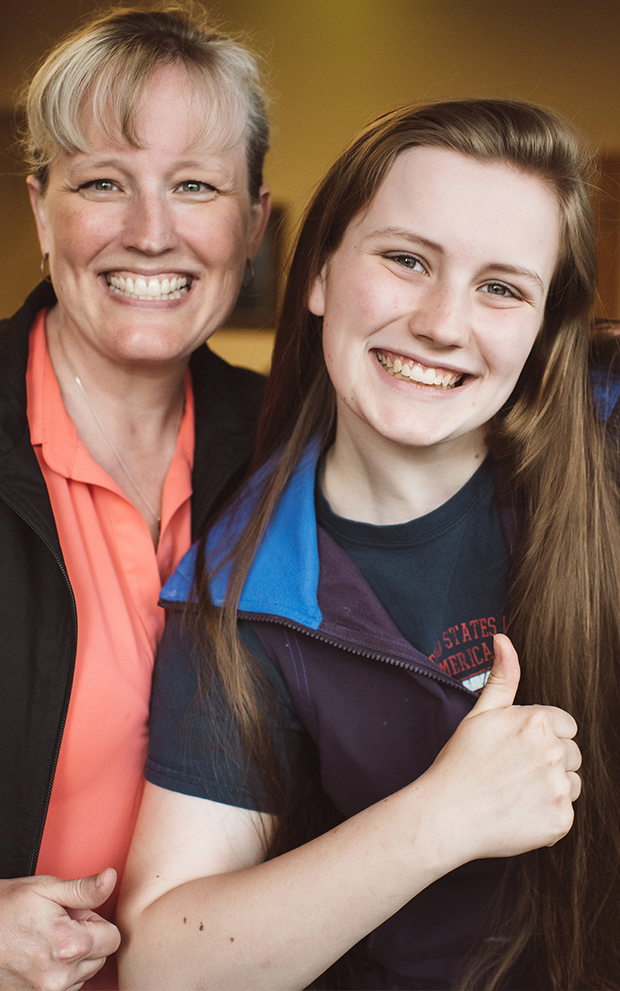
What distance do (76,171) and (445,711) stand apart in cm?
103

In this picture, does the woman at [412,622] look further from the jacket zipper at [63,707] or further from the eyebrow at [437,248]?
the jacket zipper at [63,707]

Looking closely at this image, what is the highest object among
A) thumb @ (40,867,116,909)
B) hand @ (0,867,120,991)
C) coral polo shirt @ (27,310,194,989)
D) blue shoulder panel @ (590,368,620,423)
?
blue shoulder panel @ (590,368,620,423)

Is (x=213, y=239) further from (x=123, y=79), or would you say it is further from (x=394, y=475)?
(x=394, y=475)

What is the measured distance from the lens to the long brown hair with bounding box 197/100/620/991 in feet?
3.81

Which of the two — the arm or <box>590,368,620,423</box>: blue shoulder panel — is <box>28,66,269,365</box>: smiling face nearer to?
<box>590,368,620,423</box>: blue shoulder panel

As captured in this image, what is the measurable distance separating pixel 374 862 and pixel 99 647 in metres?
0.54

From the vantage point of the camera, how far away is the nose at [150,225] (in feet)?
4.55

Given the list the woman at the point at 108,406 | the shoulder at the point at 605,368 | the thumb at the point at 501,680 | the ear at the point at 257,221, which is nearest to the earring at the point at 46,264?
the woman at the point at 108,406

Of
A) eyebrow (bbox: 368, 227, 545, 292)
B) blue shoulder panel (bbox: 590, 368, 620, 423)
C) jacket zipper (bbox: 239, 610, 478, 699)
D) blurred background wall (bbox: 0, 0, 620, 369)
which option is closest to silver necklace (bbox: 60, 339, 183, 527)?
jacket zipper (bbox: 239, 610, 478, 699)

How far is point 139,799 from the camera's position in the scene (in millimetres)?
1336

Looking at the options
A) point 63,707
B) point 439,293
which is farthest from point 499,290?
point 63,707

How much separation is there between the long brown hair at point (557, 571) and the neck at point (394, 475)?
0.06 meters

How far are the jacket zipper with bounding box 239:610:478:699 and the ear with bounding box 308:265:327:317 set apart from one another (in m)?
0.46

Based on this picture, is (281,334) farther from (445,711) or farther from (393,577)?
(445,711)
